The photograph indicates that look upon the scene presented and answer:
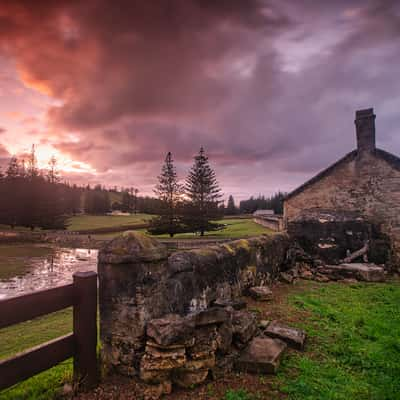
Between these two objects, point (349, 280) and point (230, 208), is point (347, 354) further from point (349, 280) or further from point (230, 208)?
point (230, 208)

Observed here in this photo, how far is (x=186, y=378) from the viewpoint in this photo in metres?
2.72

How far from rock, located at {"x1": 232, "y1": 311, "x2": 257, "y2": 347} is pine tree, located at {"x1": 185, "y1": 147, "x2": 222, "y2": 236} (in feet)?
107

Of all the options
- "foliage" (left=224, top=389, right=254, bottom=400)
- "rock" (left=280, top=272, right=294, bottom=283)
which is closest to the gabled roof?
"rock" (left=280, top=272, right=294, bottom=283)

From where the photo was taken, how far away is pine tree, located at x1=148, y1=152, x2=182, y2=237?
1459 inches

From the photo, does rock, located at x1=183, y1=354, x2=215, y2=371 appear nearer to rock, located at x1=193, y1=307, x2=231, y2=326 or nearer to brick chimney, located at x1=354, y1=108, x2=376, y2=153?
rock, located at x1=193, y1=307, x2=231, y2=326

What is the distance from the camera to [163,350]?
2699 millimetres

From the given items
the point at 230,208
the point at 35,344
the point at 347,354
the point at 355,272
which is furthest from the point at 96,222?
the point at 347,354

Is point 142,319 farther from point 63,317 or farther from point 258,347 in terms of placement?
point 63,317

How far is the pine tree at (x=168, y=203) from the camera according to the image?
37.1 m

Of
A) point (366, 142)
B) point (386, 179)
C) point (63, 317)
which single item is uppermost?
point (366, 142)

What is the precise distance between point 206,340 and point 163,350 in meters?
0.50

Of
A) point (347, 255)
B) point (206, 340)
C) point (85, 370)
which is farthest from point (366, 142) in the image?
point (85, 370)

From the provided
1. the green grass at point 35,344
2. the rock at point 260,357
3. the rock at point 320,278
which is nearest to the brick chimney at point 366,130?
the rock at point 320,278

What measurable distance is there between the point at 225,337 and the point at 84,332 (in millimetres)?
1618
